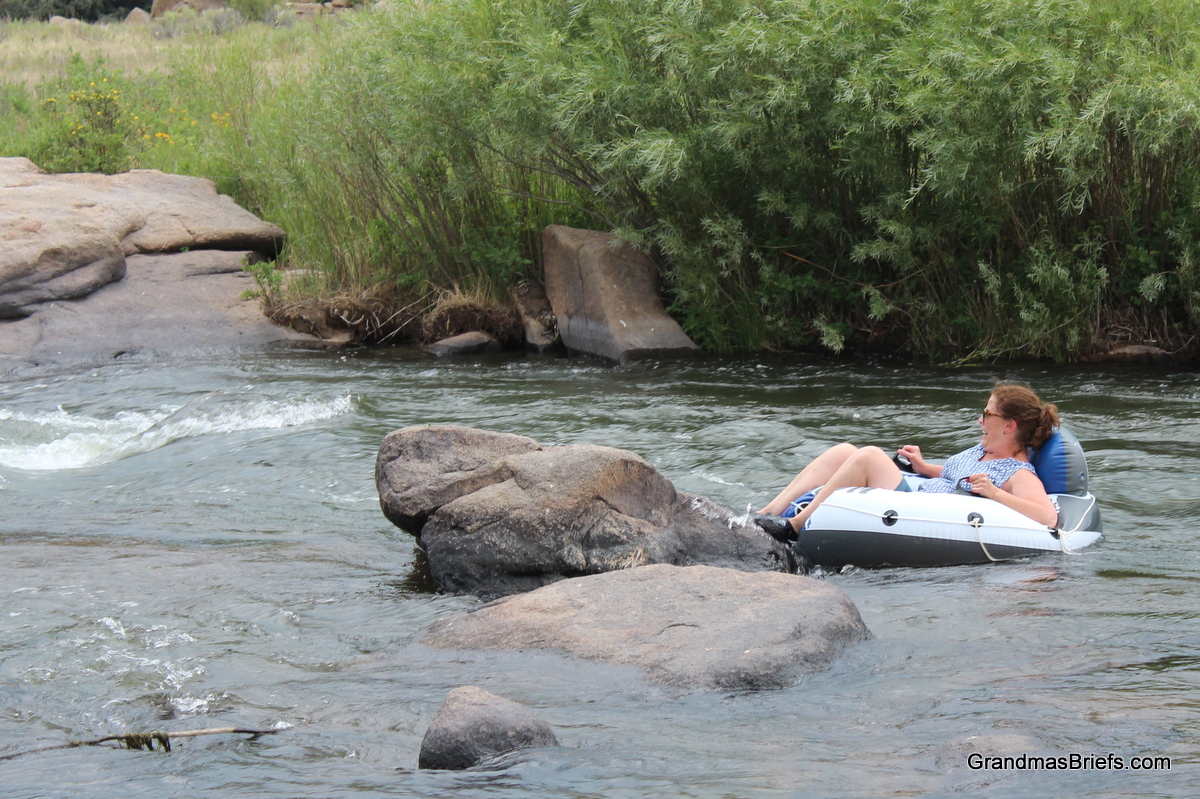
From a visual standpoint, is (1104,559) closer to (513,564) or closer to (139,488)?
(513,564)

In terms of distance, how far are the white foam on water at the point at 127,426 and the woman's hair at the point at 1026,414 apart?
5163mm

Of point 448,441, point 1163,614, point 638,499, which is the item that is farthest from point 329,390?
point 1163,614

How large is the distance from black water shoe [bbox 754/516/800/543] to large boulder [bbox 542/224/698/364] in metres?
6.16

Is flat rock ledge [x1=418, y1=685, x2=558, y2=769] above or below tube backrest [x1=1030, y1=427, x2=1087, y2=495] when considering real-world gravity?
below

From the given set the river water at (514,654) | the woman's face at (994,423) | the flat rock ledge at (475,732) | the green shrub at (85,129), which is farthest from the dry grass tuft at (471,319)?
the flat rock ledge at (475,732)

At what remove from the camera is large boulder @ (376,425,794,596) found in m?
4.90

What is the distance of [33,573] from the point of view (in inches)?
199

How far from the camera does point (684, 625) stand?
3922mm

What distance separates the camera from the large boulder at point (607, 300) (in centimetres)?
1177

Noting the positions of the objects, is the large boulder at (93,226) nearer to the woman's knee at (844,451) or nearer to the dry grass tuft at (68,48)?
the dry grass tuft at (68,48)

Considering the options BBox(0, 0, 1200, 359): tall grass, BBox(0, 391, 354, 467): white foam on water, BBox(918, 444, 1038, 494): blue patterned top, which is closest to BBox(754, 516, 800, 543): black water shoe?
BBox(918, 444, 1038, 494): blue patterned top

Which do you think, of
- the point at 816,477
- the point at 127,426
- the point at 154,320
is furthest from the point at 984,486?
the point at 154,320

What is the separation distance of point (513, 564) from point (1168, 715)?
102 inches

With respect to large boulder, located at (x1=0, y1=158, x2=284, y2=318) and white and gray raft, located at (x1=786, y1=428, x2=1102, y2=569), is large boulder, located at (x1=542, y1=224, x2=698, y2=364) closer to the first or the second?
large boulder, located at (x1=0, y1=158, x2=284, y2=318)
